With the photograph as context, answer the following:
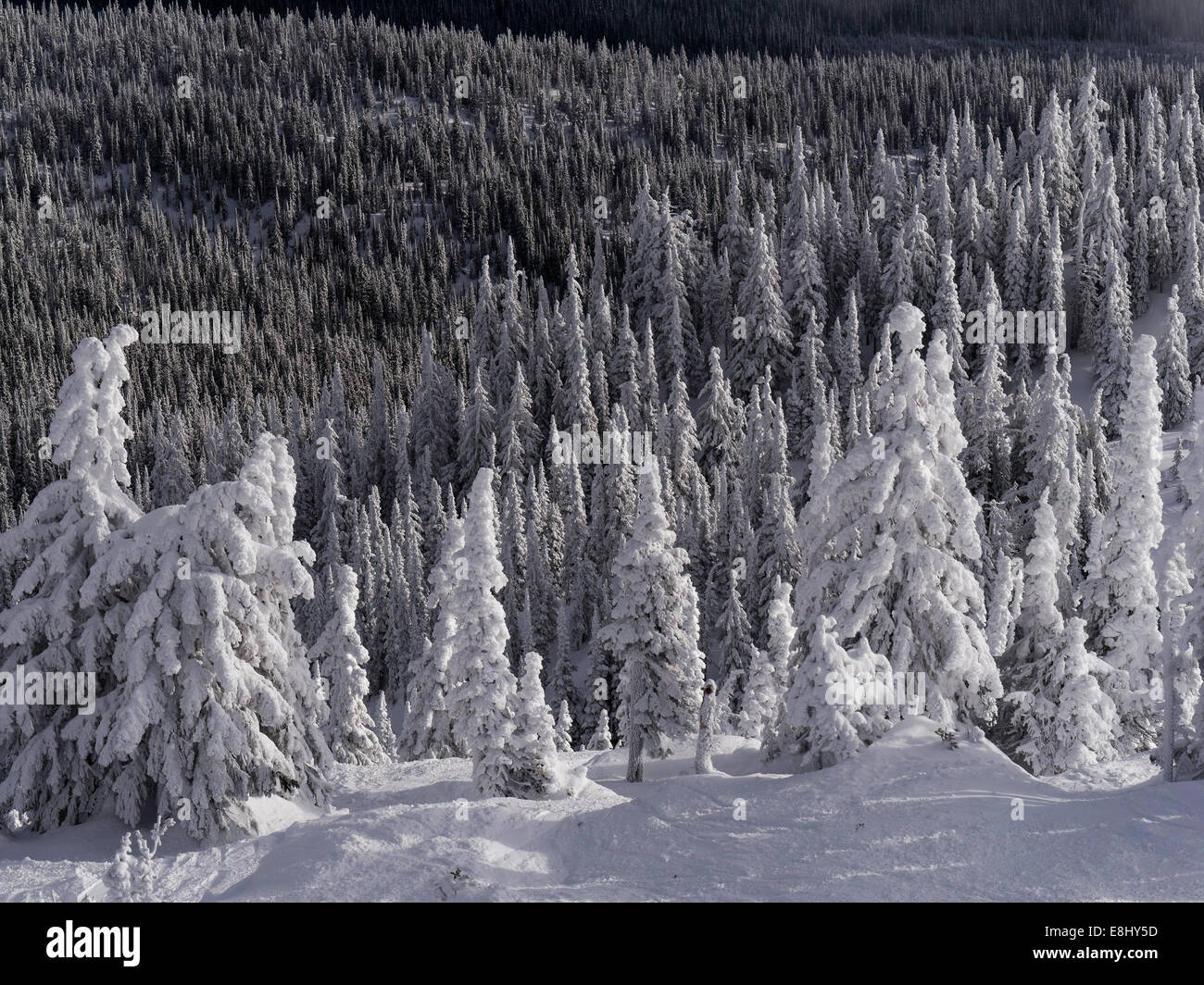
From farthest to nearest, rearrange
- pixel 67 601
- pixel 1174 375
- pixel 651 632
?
pixel 1174 375
pixel 651 632
pixel 67 601

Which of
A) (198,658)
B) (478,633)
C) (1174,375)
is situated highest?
(1174,375)

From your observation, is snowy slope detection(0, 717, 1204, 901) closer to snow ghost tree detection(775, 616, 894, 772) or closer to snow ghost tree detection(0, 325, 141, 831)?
snow ghost tree detection(0, 325, 141, 831)

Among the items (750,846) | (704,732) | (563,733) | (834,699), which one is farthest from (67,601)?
(563,733)

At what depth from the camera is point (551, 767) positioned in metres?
29.5

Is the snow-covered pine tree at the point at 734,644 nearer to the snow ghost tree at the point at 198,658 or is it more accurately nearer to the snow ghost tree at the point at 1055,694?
the snow ghost tree at the point at 1055,694

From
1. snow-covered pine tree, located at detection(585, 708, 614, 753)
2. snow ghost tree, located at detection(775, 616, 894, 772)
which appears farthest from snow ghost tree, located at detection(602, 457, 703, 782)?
snow-covered pine tree, located at detection(585, 708, 614, 753)

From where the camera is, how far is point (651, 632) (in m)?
32.8

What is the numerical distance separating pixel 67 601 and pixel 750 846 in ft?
44.1

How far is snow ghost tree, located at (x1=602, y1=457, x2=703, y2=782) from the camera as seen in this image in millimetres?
32469

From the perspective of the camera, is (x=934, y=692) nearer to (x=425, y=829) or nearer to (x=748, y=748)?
(x=748, y=748)

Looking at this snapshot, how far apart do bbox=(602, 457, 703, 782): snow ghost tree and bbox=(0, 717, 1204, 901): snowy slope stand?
10513mm

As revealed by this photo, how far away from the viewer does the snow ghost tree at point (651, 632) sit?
32.5 m

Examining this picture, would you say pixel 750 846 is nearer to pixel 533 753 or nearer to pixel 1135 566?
pixel 533 753

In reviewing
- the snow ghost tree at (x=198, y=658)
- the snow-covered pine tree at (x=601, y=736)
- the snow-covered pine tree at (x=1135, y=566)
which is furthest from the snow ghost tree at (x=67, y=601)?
the snow-covered pine tree at (x=601, y=736)
